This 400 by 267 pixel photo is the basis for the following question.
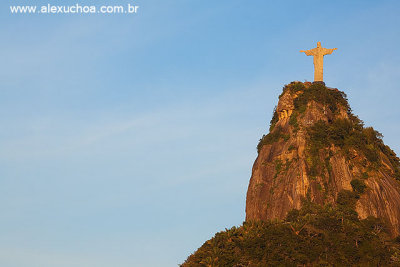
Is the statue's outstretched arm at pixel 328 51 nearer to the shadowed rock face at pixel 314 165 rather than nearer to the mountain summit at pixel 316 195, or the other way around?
the mountain summit at pixel 316 195

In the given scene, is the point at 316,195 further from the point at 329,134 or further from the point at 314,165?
the point at 329,134

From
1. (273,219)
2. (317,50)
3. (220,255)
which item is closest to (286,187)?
(273,219)

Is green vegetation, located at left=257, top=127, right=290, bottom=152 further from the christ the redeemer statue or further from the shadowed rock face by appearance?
the christ the redeemer statue

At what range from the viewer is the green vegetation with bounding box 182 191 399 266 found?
186ft

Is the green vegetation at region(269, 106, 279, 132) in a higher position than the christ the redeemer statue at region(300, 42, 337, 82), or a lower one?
lower

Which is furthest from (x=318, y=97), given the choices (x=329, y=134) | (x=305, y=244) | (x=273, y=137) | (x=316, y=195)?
(x=305, y=244)

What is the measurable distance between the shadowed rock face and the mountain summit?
4.0 inches

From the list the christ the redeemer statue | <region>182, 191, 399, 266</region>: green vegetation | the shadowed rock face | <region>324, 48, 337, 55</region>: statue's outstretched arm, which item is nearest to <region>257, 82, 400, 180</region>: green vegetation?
the shadowed rock face

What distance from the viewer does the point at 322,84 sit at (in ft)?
248

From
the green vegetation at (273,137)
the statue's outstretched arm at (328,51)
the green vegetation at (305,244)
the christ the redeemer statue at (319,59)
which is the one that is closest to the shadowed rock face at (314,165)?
the green vegetation at (273,137)

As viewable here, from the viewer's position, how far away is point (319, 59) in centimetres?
7606

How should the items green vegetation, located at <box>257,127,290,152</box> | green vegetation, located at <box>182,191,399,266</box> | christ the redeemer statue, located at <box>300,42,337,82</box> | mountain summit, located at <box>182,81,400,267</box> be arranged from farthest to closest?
christ the redeemer statue, located at <box>300,42,337,82</box>, green vegetation, located at <box>257,127,290,152</box>, mountain summit, located at <box>182,81,400,267</box>, green vegetation, located at <box>182,191,399,266</box>

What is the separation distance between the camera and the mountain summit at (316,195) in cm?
5750

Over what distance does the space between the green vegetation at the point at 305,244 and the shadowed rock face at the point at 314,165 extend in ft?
13.7
